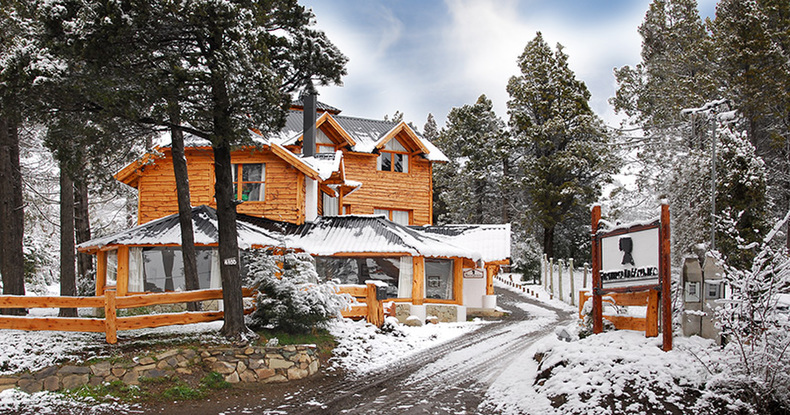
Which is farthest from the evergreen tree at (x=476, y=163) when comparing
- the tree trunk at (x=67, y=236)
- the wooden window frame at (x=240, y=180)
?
the tree trunk at (x=67, y=236)

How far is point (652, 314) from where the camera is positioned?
8.98 meters

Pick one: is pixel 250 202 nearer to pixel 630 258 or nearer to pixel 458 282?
pixel 458 282

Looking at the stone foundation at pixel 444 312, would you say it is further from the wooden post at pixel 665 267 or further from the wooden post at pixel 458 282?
the wooden post at pixel 665 267

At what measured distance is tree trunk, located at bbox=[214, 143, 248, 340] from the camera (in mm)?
11969

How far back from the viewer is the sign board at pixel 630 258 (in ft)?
29.4

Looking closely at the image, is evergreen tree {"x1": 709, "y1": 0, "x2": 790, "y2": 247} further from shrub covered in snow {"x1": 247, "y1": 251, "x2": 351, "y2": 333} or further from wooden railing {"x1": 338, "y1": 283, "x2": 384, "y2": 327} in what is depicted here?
shrub covered in snow {"x1": 247, "y1": 251, "x2": 351, "y2": 333}

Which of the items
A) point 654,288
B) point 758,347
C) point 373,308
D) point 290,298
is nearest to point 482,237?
point 373,308

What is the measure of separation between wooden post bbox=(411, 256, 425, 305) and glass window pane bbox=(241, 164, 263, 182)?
689 cm

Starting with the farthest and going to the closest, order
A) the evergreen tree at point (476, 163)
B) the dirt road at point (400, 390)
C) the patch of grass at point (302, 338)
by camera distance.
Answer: the evergreen tree at point (476, 163) → the patch of grass at point (302, 338) → the dirt road at point (400, 390)

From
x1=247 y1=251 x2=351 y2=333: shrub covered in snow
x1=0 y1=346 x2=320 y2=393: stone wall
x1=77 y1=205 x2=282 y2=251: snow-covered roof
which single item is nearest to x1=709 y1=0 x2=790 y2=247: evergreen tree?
x1=247 y1=251 x2=351 y2=333: shrub covered in snow

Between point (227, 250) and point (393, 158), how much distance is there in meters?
18.7

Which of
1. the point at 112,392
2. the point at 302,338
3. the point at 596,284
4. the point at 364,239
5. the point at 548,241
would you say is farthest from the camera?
the point at 548,241

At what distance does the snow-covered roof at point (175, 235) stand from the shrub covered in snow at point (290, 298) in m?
5.36

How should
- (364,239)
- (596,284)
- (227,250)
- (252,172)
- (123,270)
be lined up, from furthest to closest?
(252,172)
(364,239)
(123,270)
(227,250)
(596,284)
